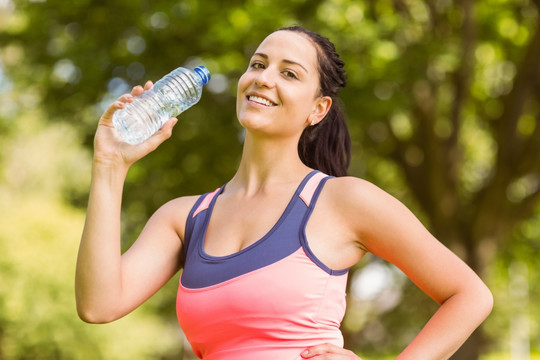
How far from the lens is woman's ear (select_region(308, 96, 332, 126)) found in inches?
109

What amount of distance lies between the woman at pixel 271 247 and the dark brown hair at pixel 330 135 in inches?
2.4

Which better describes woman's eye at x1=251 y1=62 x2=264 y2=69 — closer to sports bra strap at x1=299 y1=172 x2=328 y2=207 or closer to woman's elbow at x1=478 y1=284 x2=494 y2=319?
sports bra strap at x1=299 y1=172 x2=328 y2=207

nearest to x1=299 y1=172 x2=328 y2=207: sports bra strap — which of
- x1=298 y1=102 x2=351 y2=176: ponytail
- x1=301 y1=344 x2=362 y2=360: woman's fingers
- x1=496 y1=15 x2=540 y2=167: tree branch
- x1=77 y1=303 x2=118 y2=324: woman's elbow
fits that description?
x1=298 y1=102 x2=351 y2=176: ponytail

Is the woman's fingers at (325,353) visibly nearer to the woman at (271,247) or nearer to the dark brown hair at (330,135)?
the woman at (271,247)

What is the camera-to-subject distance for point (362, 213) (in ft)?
7.98

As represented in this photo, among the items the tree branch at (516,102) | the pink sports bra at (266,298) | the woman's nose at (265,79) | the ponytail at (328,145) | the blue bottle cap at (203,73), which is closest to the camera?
the pink sports bra at (266,298)

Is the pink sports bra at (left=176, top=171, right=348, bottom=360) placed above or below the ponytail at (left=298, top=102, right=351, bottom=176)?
below

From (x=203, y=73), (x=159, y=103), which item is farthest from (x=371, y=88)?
(x=203, y=73)

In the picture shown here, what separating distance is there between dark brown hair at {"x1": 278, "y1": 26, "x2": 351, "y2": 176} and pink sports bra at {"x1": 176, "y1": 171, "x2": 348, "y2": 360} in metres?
0.48

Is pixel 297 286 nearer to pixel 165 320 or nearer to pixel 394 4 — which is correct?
pixel 394 4

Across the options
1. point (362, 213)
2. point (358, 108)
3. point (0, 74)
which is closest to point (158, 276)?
point (362, 213)

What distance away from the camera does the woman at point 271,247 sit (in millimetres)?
2334

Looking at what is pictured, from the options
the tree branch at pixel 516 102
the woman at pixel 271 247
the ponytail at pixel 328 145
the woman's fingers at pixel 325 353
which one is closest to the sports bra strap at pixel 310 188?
the woman at pixel 271 247

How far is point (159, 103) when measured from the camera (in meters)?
2.96
